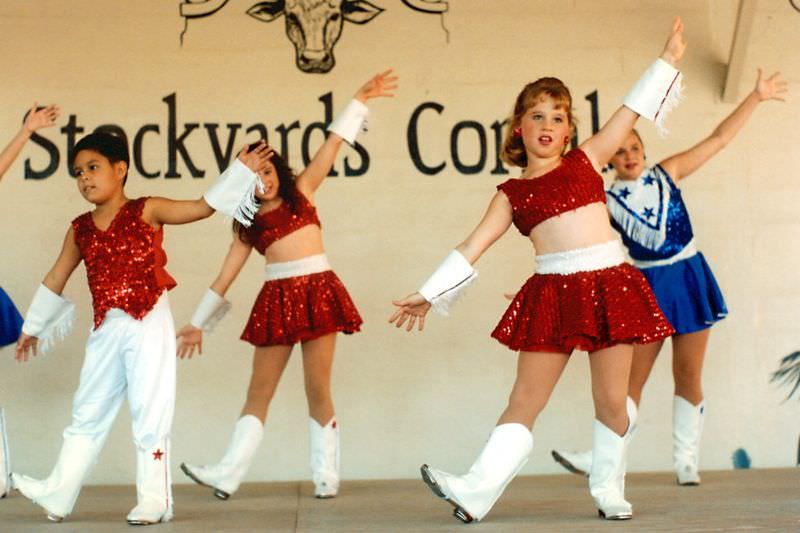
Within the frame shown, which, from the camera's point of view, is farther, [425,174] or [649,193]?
[425,174]

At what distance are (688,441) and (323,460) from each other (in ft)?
4.76

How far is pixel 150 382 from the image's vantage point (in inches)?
141

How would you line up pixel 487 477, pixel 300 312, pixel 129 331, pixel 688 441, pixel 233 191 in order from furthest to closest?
pixel 688 441 < pixel 300 312 < pixel 129 331 < pixel 233 191 < pixel 487 477

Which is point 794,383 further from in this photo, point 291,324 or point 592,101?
point 291,324

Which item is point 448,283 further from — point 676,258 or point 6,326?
point 6,326

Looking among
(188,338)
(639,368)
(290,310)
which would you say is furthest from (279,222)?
(639,368)

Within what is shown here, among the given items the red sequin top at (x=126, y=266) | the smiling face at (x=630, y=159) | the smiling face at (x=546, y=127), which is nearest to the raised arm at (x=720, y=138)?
the smiling face at (x=630, y=159)

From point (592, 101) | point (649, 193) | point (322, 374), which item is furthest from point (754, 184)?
point (322, 374)

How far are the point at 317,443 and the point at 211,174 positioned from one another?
5.01 feet

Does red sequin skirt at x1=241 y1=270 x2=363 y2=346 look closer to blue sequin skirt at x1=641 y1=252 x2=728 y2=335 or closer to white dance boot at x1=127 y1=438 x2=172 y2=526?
white dance boot at x1=127 y1=438 x2=172 y2=526

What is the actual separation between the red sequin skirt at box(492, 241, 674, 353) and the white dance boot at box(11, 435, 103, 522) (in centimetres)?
137

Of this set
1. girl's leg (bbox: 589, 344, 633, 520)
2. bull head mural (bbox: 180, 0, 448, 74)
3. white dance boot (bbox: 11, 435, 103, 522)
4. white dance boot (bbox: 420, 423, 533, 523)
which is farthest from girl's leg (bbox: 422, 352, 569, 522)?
bull head mural (bbox: 180, 0, 448, 74)

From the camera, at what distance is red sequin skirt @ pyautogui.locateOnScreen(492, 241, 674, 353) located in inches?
132

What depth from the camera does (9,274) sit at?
5242mm
